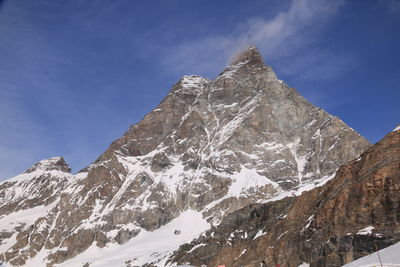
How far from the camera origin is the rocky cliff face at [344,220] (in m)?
51.5

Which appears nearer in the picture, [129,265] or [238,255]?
[238,255]

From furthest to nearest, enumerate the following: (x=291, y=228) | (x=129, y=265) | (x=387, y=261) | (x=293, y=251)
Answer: (x=129, y=265), (x=291, y=228), (x=293, y=251), (x=387, y=261)

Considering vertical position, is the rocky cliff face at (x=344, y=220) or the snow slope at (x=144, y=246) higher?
the snow slope at (x=144, y=246)

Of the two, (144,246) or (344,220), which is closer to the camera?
(344,220)

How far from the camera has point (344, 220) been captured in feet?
188

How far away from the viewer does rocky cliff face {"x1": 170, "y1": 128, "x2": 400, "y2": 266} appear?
51.5 meters

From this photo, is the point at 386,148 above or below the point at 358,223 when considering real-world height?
above

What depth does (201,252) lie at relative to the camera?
112688 mm

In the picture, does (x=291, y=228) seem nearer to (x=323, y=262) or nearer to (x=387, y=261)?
(x=323, y=262)

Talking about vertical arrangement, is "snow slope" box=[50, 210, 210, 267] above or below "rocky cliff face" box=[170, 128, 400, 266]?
above

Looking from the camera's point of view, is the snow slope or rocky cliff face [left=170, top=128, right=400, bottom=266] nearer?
rocky cliff face [left=170, top=128, right=400, bottom=266]

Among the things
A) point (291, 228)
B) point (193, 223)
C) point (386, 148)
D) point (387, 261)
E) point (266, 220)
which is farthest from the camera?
point (193, 223)

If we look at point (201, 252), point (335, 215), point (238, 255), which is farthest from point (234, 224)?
point (335, 215)

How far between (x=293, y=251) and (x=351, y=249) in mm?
14213
